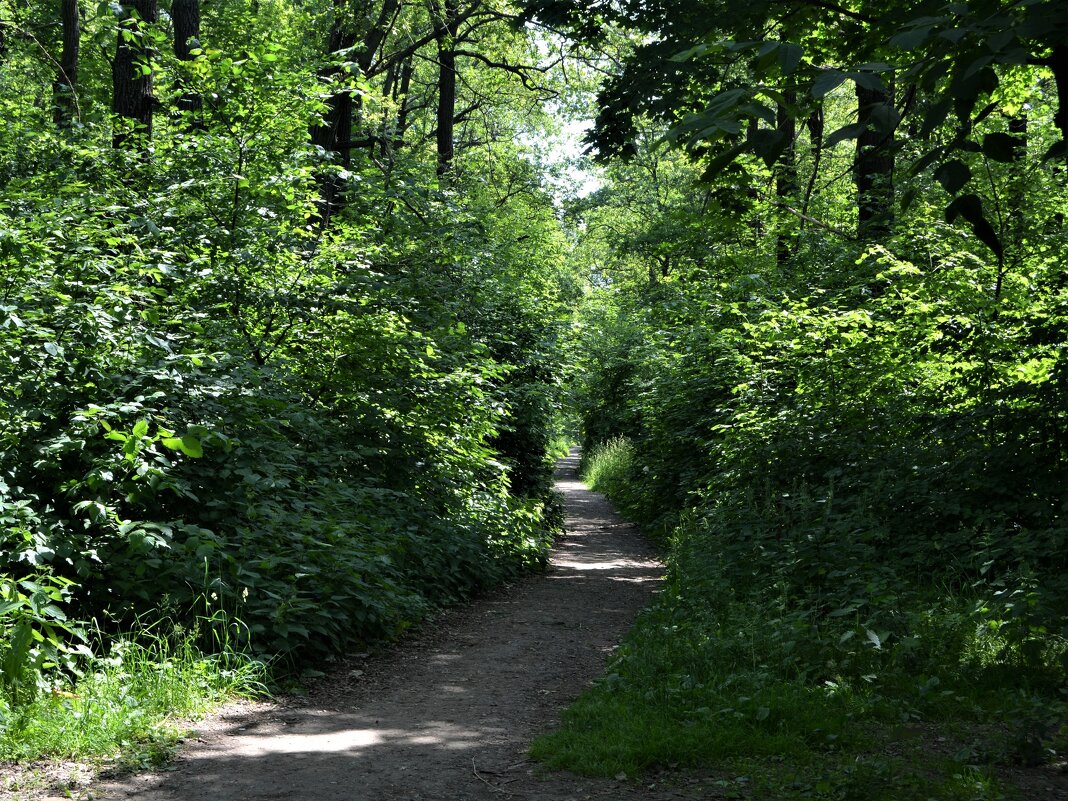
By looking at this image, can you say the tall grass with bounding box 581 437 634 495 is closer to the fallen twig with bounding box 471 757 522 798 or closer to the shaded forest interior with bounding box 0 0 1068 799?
the shaded forest interior with bounding box 0 0 1068 799

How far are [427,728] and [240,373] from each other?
364 centimetres

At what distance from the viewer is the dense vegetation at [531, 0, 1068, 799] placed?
11.8ft

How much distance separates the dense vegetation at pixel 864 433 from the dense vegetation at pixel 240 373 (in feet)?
8.55

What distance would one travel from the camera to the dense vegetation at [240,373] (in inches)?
245

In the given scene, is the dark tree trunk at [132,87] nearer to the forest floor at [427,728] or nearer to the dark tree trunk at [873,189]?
the forest floor at [427,728]

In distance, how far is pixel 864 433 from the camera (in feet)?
32.7

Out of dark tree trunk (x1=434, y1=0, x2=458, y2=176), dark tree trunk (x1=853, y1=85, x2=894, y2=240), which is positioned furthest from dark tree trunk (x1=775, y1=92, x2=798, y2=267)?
dark tree trunk (x1=434, y1=0, x2=458, y2=176)

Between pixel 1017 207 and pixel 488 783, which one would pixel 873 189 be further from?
pixel 488 783

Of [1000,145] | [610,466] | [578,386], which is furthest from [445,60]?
[1000,145]

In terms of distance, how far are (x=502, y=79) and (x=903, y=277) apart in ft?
46.5

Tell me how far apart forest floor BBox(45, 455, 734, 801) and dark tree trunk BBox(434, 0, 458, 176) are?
11.9 m

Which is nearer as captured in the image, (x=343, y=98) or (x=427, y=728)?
(x=427, y=728)

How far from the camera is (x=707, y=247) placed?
19.2 m

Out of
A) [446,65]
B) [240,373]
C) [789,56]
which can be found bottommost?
[240,373]
